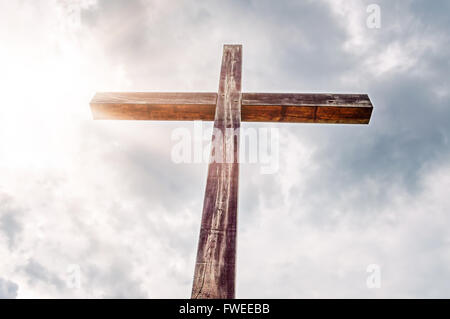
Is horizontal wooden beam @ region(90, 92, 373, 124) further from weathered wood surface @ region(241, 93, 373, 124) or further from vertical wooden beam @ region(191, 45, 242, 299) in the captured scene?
vertical wooden beam @ region(191, 45, 242, 299)

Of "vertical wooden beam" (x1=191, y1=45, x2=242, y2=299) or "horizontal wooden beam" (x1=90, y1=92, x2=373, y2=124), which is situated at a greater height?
"horizontal wooden beam" (x1=90, y1=92, x2=373, y2=124)

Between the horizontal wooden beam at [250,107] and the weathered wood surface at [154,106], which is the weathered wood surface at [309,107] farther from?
the weathered wood surface at [154,106]

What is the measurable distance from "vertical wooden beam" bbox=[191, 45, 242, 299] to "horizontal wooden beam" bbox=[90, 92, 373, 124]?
29 centimetres

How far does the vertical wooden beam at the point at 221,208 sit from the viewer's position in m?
2.54

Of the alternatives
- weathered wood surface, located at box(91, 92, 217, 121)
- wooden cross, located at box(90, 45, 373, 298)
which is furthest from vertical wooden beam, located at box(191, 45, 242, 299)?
weathered wood surface, located at box(91, 92, 217, 121)

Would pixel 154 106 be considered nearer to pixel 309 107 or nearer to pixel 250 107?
pixel 250 107

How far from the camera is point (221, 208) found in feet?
9.80

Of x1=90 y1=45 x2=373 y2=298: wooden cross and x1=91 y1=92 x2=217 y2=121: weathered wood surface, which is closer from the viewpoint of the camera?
x1=90 y1=45 x2=373 y2=298: wooden cross

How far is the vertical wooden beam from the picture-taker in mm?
2539

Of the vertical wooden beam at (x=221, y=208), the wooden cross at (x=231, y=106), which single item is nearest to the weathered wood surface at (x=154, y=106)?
the wooden cross at (x=231, y=106)
